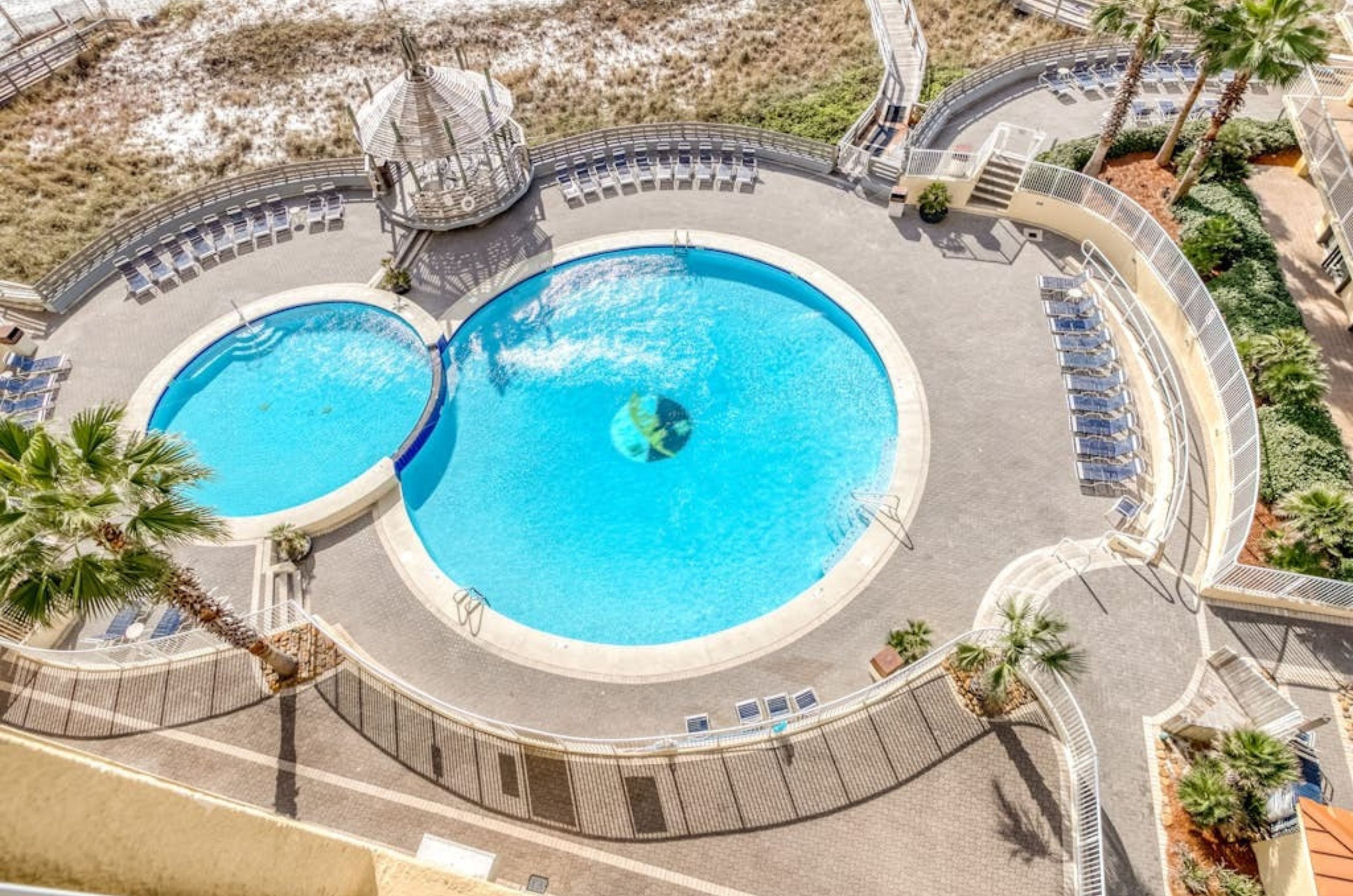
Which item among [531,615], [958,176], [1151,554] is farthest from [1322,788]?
[958,176]

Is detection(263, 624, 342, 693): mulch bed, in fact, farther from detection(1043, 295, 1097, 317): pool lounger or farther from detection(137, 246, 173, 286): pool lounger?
detection(1043, 295, 1097, 317): pool lounger

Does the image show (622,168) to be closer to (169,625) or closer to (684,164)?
(684,164)

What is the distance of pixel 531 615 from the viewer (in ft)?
65.6

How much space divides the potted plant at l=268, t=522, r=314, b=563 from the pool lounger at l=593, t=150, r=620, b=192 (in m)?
18.3

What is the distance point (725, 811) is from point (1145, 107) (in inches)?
1263

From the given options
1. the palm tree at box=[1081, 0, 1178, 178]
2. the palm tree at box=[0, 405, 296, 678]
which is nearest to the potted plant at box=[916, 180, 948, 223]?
the palm tree at box=[1081, 0, 1178, 178]

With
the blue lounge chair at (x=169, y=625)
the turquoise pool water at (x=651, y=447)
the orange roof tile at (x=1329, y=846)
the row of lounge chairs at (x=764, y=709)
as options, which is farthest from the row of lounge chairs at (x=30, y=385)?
the orange roof tile at (x=1329, y=846)

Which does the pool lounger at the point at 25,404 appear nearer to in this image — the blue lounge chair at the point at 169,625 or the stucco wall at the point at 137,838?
the blue lounge chair at the point at 169,625

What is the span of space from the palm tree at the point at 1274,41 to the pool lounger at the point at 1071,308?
7435mm

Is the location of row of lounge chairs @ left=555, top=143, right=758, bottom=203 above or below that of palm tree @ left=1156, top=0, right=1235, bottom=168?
above

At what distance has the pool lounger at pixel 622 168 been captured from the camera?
30.0 meters

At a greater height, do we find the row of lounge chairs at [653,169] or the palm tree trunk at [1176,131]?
the row of lounge chairs at [653,169]

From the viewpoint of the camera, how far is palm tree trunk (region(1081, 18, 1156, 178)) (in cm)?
2241

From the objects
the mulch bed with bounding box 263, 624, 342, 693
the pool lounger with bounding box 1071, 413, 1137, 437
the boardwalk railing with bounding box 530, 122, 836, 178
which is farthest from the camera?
the boardwalk railing with bounding box 530, 122, 836, 178
